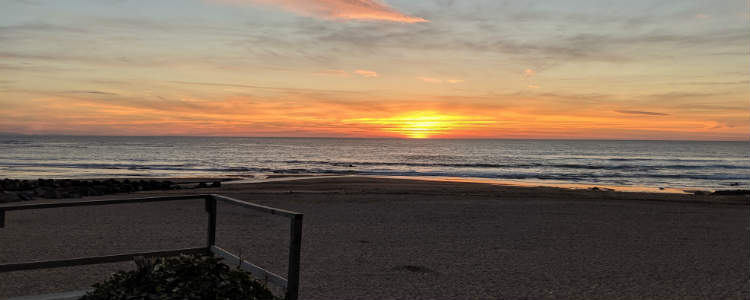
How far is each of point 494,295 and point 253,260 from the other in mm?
4055

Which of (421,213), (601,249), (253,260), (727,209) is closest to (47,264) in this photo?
(253,260)

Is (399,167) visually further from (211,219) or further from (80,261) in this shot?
(80,261)

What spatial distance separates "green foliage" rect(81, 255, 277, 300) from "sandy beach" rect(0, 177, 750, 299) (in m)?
2.55

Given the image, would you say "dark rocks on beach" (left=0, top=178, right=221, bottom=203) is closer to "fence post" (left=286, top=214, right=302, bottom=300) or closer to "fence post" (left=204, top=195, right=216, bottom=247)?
"fence post" (left=204, top=195, right=216, bottom=247)

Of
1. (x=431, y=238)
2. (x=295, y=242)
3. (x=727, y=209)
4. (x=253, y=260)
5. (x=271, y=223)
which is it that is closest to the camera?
(x=295, y=242)

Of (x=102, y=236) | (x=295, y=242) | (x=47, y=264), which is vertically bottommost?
(x=102, y=236)

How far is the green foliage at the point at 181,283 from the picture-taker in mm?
3965

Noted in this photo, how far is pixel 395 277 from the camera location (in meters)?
7.69

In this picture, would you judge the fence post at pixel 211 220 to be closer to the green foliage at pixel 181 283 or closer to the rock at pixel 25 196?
the green foliage at pixel 181 283

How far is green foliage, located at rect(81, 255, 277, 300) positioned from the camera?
13.0ft

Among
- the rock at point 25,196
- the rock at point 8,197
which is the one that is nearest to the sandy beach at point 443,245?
the rock at point 8,197

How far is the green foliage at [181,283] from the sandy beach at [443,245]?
2.55m

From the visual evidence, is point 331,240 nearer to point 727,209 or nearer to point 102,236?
point 102,236

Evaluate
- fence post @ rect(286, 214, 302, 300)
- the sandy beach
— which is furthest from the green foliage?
the sandy beach
